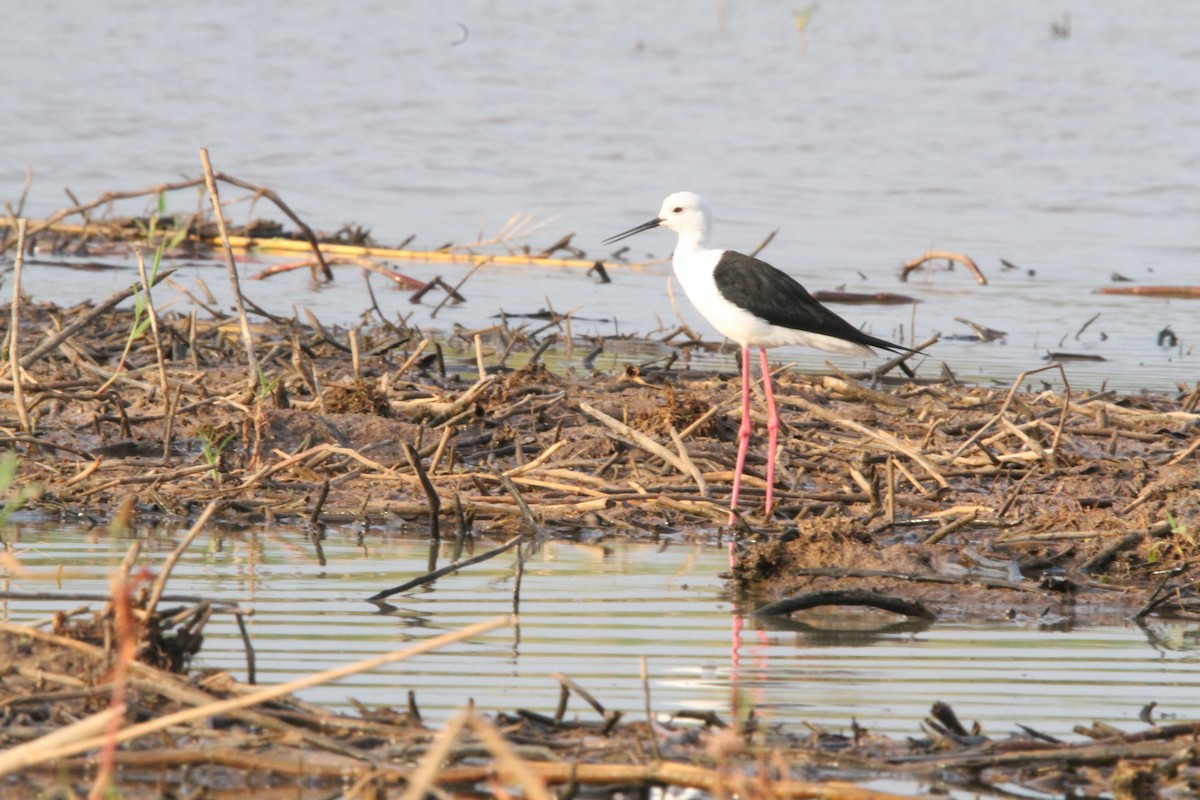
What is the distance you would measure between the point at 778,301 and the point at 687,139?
1573cm

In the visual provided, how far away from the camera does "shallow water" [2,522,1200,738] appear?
4.55 m

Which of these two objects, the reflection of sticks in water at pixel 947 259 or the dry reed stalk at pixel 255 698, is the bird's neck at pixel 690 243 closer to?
the reflection of sticks in water at pixel 947 259

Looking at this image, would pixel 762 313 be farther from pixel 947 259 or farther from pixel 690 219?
pixel 947 259

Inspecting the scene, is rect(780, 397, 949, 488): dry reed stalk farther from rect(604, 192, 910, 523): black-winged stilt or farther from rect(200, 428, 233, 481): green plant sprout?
rect(200, 428, 233, 481): green plant sprout

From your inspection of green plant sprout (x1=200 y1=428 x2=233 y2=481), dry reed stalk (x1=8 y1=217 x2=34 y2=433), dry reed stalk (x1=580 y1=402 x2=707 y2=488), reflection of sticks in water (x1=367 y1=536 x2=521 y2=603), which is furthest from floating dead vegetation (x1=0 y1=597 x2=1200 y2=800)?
dry reed stalk (x1=580 y1=402 x2=707 y2=488)

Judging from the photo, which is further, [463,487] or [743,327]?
[743,327]

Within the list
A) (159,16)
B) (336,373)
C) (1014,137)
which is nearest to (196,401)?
(336,373)

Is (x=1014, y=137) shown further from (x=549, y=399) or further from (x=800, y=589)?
(x=800, y=589)

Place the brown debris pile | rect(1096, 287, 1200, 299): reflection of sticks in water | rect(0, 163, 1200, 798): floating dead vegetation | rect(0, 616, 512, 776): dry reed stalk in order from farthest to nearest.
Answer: rect(1096, 287, 1200, 299): reflection of sticks in water, the brown debris pile, rect(0, 163, 1200, 798): floating dead vegetation, rect(0, 616, 512, 776): dry reed stalk

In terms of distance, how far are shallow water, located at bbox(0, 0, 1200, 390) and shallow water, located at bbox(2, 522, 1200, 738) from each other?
498 centimetres

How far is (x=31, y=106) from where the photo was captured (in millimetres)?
23266

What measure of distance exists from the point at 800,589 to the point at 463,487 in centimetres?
176

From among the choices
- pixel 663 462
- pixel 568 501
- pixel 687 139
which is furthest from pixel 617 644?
pixel 687 139

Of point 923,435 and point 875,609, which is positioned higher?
point 923,435
